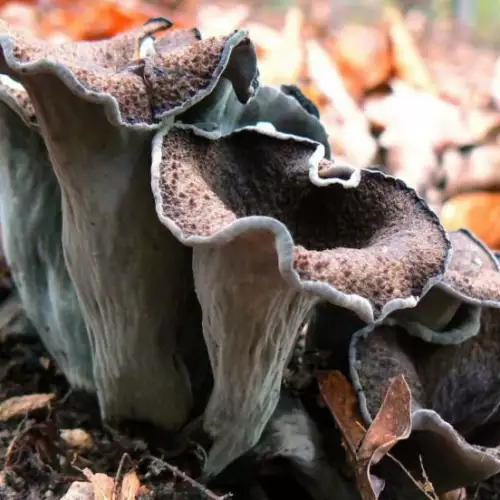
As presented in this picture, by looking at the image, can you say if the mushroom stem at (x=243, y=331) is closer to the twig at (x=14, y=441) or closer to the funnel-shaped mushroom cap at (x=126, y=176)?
the funnel-shaped mushroom cap at (x=126, y=176)

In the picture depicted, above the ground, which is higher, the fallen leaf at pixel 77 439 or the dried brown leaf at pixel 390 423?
the dried brown leaf at pixel 390 423

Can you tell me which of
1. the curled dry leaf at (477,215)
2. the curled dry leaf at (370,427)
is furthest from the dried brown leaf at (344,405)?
the curled dry leaf at (477,215)

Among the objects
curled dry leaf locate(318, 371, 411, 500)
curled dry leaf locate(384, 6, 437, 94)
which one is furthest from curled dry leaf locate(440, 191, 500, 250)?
curled dry leaf locate(318, 371, 411, 500)

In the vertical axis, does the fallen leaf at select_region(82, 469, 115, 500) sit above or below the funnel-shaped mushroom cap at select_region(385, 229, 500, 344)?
below

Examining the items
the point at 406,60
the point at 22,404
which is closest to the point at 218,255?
the point at 22,404

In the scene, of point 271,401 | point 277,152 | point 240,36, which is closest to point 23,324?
point 271,401

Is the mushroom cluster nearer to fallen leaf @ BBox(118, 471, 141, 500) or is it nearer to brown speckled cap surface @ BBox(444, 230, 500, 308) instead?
brown speckled cap surface @ BBox(444, 230, 500, 308)
